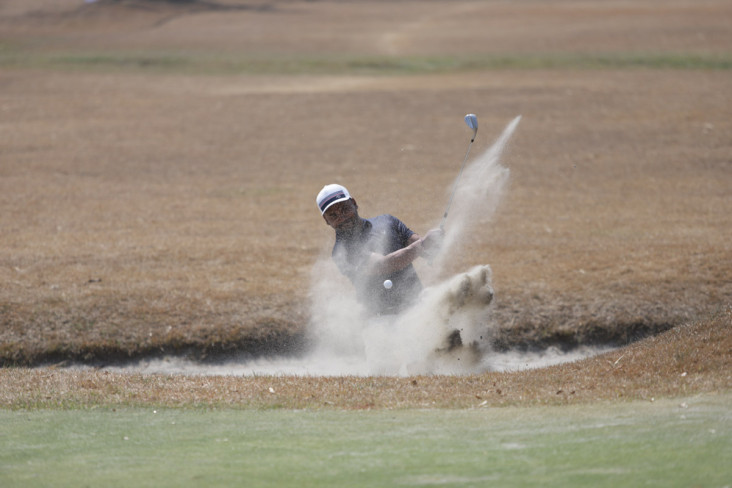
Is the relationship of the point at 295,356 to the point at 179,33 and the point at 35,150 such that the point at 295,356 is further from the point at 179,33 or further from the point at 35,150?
the point at 179,33

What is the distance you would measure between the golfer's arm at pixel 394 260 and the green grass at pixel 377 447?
2519 millimetres

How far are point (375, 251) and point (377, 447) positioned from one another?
4.03m

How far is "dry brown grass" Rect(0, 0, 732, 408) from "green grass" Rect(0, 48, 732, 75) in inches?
47.5

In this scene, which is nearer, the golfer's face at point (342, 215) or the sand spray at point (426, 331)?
the golfer's face at point (342, 215)

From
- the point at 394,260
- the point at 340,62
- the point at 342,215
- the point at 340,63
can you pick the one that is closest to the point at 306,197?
the point at 342,215

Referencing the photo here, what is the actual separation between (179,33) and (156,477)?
61.9 m

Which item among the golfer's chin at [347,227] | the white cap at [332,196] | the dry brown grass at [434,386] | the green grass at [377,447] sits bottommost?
the green grass at [377,447]

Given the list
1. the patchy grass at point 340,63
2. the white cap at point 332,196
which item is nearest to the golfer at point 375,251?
the white cap at point 332,196

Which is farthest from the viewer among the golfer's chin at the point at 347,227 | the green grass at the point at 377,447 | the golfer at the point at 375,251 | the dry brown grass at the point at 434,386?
the golfer's chin at the point at 347,227

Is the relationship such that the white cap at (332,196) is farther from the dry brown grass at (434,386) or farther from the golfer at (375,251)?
the dry brown grass at (434,386)

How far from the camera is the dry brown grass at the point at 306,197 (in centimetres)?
1259

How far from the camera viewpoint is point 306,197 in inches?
837

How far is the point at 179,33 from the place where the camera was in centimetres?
6438

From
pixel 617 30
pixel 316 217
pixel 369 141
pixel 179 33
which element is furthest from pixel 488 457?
pixel 179 33
